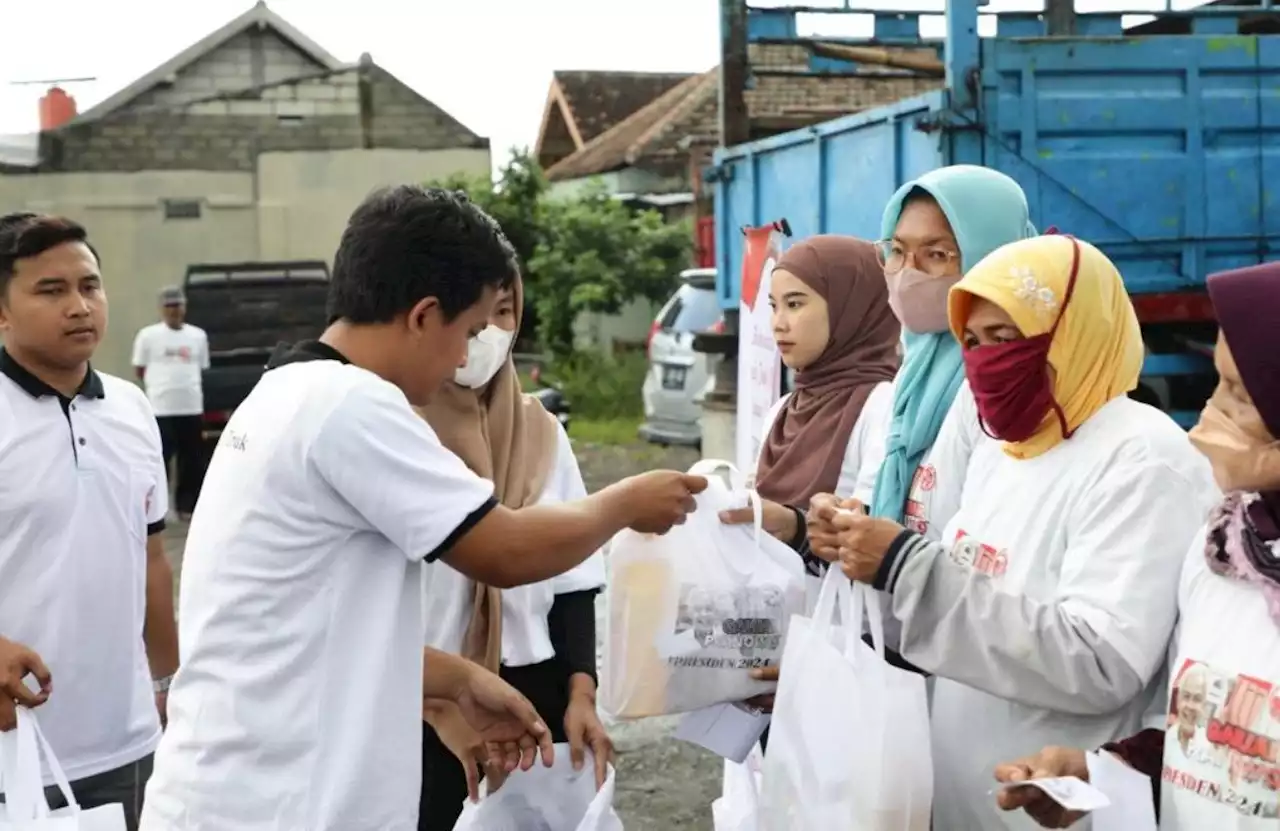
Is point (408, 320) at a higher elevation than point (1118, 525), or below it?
higher

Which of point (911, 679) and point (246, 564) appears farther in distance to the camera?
point (911, 679)

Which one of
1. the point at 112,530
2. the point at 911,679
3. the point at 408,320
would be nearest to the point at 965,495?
the point at 911,679

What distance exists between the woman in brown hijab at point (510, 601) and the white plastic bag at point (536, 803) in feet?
0.18

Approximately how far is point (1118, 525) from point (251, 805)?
1391mm

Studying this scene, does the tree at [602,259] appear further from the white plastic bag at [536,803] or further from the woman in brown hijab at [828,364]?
the white plastic bag at [536,803]

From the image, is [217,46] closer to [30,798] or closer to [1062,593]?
[30,798]

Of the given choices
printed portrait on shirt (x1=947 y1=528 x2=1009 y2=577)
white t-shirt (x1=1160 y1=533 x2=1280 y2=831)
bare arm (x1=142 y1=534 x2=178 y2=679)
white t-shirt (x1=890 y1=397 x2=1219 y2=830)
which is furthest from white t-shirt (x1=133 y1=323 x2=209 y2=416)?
white t-shirt (x1=1160 y1=533 x2=1280 y2=831)

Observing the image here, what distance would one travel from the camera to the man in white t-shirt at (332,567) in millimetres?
2395

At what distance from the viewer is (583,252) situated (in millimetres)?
21766

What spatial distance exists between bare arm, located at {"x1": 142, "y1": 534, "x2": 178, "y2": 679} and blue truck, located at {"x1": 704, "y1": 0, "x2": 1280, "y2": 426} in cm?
406

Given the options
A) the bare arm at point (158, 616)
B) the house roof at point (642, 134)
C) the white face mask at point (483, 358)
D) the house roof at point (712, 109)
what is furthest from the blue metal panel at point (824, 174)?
the house roof at point (642, 134)

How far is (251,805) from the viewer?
240cm

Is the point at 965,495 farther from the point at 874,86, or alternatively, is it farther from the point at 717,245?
the point at 874,86

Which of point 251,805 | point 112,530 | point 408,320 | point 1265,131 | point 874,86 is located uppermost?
point 874,86
